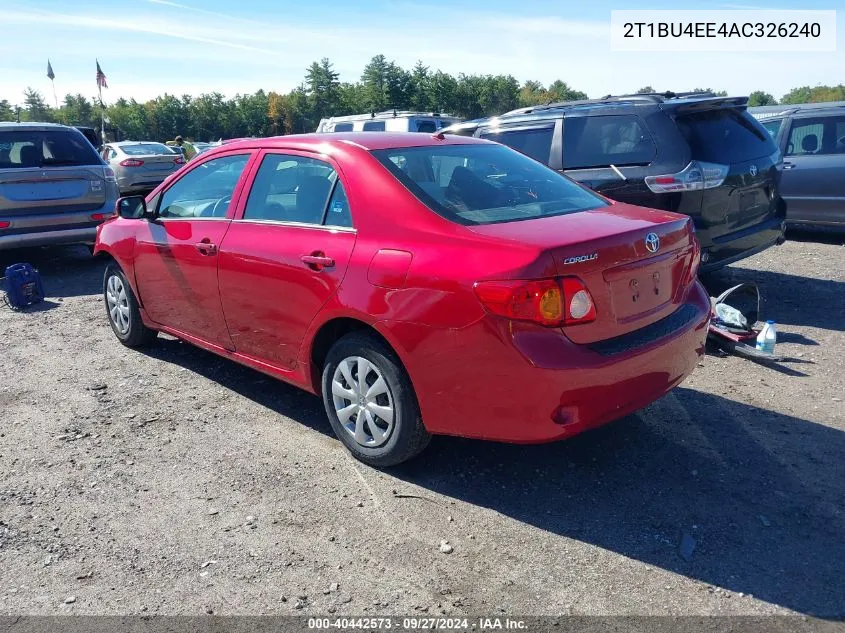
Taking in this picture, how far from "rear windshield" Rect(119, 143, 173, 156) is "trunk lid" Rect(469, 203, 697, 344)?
51.2ft

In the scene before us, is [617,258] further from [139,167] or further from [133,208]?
[139,167]

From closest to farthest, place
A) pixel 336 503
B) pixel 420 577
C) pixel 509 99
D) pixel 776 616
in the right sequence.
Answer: pixel 776 616 → pixel 420 577 → pixel 336 503 → pixel 509 99

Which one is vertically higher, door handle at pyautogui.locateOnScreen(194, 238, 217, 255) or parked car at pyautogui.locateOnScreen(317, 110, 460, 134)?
parked car at pyautogui.locateOnScreen(317, 110, 460, 134)

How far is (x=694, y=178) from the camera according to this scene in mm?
5988

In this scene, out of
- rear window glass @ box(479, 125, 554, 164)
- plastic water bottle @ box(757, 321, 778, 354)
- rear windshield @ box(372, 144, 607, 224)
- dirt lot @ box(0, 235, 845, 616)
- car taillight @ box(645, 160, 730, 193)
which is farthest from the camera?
rear window glass @ box(479, 125, 554, 164)

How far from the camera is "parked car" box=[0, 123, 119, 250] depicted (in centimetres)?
866

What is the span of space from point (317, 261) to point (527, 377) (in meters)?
1.35

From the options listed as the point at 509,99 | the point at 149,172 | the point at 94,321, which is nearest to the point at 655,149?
the point at 94,321

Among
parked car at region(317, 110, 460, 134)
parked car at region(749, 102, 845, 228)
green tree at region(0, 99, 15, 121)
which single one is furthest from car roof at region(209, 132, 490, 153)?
green tree at region(0, 99, 15, 121)

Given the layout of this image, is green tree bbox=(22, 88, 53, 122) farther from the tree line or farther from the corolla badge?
the corolla badge

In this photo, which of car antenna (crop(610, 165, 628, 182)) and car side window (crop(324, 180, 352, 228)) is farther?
car antenna (crop(610, 165, 628, 182))

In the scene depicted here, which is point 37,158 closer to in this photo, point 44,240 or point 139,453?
point 44,240

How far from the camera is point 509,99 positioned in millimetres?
86312

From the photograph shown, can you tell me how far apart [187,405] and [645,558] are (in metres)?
3.11
